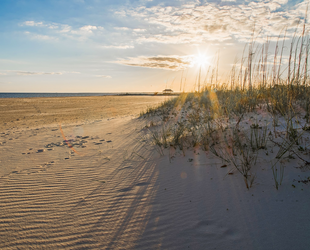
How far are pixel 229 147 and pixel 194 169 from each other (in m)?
0.77

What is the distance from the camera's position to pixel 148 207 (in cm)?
225

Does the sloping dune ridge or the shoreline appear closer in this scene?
the sloping dune ridge

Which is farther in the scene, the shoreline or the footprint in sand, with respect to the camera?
the shoreline

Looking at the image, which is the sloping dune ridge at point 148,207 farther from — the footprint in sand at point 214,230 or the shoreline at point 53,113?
the shoreline at point 53,113

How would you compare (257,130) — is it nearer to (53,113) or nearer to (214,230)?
(214,230)

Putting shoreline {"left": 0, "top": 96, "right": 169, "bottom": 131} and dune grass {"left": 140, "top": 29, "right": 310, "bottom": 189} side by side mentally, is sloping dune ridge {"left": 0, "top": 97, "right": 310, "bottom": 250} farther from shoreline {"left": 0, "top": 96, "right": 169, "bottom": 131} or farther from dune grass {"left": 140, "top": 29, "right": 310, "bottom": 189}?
shoreline {"left": 0, "top": 96, "right": 169, "bottom": 131}

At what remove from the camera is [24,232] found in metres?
1.96

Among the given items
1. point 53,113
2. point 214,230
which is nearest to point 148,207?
point 214,230

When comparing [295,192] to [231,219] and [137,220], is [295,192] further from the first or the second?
[137,220]

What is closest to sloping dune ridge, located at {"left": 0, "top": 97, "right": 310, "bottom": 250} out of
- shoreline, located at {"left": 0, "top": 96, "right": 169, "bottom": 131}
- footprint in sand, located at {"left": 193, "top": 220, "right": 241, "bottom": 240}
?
footprint in sand, located at {"left": 193, "top": 220, "right": 241, "bottom": 240}

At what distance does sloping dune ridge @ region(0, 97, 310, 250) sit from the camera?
5.72 ft

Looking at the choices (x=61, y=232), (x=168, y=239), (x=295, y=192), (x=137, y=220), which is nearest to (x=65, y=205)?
(x=61, y=232)

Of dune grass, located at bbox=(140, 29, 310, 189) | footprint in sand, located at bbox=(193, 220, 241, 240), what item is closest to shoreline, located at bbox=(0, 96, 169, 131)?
dune grass, located at bbox=(140, 29, 310, 189)

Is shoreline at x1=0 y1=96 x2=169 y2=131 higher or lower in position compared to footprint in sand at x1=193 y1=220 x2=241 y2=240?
higher
